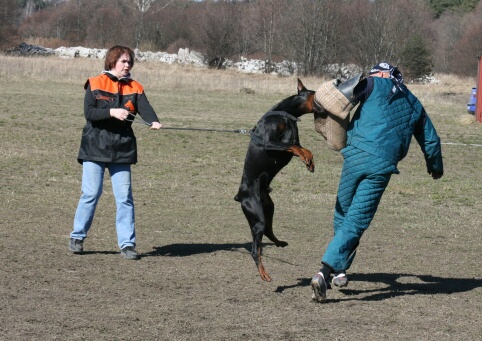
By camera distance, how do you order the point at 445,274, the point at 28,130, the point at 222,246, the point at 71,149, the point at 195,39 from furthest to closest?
1. the point at 195,39
2. the point at 28,130
3. the point at 71,149
4. the point at 222,246
5. the point at 445,274

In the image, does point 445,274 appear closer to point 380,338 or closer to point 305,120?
point 380,338

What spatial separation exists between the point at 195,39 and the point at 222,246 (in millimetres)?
60121

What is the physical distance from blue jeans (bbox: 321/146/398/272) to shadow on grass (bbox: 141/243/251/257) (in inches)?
91.9

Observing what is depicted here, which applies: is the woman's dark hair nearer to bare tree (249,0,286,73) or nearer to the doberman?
the doberman

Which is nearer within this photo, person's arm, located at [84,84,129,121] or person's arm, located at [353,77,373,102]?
person's arm, located at [353,77,373,102]

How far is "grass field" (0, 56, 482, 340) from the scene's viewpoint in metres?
5.68

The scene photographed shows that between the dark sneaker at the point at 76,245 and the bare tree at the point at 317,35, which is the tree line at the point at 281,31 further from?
the dark sneaker at the point at 76,245

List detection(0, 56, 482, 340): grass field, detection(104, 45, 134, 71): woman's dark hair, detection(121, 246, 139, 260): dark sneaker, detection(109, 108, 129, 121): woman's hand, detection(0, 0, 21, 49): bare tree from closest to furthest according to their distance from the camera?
detection(0, 56, 482, 340): grass field
detection(109, 108, 129, 121): woman's hand
detection(104, 45, 134, 71): woman's dark hair
detection(121, 246, 139, 260): dark sneaker
detection(0, 0, 21, 49): bare tree

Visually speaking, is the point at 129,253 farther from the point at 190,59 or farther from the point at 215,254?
the point at 190,59

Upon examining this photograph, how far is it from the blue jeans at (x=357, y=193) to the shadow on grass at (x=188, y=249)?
233cm

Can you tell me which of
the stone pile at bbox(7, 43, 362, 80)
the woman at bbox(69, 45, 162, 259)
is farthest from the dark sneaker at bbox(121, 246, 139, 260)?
the stone pile at bbox(7, 43, 362, 80)

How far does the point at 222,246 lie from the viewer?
8.87 m

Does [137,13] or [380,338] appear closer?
[380,338]

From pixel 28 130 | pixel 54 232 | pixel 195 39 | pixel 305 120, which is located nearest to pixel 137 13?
pixel 195 39
